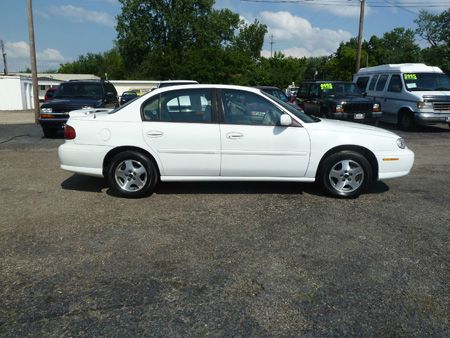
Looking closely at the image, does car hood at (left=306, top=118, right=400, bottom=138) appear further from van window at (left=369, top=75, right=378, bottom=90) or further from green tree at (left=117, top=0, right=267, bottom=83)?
green tree at (left=117, top=0, right=267, bottom=83)

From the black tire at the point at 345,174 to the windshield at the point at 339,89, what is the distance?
9.39 m

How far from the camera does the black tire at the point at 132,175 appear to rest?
554cm

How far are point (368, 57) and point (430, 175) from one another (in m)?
79.6

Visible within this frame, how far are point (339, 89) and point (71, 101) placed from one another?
9.00 m

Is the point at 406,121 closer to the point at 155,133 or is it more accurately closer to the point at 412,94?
the point at 412,94

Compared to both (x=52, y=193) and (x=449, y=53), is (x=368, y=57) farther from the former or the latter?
(x=52, y=193)

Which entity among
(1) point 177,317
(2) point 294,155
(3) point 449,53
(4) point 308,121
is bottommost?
(1) point 177,317

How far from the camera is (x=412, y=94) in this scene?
13.5 metres

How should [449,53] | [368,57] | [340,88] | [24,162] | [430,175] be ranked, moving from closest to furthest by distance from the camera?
[430,175] → [24,162] → [340,88] → [449,53] → [368,57]

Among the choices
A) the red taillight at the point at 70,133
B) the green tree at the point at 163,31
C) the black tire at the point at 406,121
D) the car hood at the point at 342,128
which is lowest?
the black tire at the point at 406,121

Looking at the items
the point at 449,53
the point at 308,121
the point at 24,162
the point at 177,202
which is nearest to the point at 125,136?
the point at 177,202

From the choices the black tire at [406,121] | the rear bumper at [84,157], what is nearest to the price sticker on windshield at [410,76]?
the black tire at [406,121]

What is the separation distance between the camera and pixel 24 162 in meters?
8.41

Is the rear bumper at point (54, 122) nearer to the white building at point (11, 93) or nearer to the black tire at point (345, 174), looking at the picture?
the black tire at point (345, 174)
